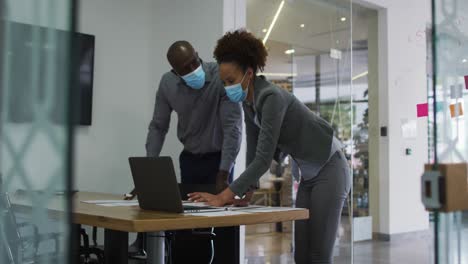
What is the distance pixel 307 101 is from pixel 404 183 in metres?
1.48

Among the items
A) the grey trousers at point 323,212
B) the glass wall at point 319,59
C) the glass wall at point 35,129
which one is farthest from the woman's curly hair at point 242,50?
the glass wall at point 319,59

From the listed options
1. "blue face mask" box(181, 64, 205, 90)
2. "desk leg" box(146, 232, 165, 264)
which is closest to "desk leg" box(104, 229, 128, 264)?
"desk leg" box(146, 232, 165, 264)

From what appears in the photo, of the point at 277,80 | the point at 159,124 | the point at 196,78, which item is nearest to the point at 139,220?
the point at 196,78

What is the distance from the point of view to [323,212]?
2.08m

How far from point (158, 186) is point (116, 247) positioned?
10.1 inches

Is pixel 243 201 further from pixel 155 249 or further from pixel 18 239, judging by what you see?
pixel 18 239

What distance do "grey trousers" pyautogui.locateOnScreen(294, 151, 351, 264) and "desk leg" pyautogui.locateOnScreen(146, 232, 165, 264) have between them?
0.56 m

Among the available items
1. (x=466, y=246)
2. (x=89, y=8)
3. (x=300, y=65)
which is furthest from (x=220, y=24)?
(x=466, y=246)

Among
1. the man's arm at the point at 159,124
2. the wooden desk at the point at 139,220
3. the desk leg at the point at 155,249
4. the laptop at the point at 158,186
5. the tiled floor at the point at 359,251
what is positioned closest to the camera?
the wooden desk at the point at 139,220

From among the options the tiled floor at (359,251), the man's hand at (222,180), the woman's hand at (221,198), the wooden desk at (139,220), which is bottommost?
the tiled floor at (359,251)

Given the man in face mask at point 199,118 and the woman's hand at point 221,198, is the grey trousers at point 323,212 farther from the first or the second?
the man in face mask at point 199,118

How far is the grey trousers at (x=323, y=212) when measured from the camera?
2.08 meters

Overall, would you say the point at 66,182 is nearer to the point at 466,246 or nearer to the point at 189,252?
the point at 466,246

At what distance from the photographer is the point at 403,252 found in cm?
516
